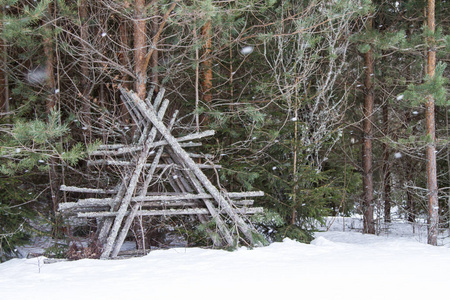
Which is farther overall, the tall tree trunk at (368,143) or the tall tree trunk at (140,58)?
the tall tree trunk at (368,143)

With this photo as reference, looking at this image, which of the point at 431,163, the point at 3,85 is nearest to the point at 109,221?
the point at 3,85

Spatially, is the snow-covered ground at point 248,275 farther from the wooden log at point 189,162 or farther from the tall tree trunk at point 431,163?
the tall tree trunk at point 431,163

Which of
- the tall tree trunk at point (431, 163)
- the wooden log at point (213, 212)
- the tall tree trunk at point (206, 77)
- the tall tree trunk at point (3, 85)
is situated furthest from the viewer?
the tall tree trunk at point (3, 85)

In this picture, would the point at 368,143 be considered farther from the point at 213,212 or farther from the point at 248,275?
the point at 248,275

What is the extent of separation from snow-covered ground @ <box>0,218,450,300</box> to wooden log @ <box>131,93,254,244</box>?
0.50m

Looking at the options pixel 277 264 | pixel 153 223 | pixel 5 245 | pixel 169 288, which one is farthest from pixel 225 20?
pixel 5 245

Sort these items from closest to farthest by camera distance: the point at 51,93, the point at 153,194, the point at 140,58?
the point at 153,194 < the point at 140,58 < the point at 51,93

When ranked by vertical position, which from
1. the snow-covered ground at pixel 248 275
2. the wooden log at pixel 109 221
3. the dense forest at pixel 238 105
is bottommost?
the snow-covered ground at pixel 248 275

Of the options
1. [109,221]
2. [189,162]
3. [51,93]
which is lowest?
[109,221]

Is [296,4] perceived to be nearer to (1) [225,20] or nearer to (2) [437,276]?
(1) [225,20]

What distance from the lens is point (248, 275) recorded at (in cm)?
513

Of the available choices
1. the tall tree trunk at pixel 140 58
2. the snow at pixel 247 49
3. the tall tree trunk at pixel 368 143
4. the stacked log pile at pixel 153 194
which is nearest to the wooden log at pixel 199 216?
the stacked log pile at pixel 153 194

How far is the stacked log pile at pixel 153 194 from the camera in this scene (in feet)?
21.7

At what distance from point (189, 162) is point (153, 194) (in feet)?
2.87
